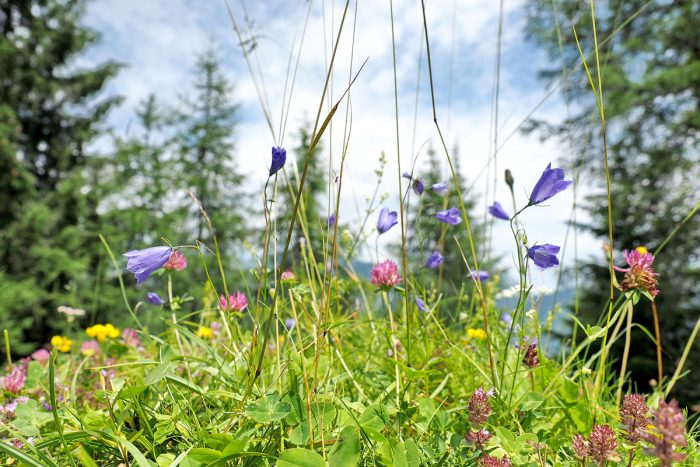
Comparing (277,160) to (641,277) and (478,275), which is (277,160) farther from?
(641,277)

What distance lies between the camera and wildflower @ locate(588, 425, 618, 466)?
0.66m

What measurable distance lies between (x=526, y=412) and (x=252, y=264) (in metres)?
0.73

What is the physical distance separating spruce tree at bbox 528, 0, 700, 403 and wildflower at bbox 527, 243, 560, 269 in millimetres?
6983

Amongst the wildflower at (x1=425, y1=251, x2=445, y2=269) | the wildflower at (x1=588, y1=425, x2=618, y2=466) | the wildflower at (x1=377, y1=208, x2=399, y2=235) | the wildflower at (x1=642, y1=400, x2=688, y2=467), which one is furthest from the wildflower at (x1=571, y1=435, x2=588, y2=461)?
the wildflower at (x1=377, y1=208, x2=399, y2=235)

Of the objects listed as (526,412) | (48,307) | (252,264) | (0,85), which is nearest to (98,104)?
(0,85)

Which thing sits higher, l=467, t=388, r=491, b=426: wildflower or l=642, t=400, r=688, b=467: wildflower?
l=642, t=400, r=688, b=467: wildflower

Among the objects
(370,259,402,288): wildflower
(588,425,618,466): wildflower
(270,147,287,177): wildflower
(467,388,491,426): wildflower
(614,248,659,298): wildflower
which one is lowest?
(588,425,618,466): wildflower

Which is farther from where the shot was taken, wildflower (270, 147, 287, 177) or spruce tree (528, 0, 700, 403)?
spruce tree (528, 0, 700, 403)

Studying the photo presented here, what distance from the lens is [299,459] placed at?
616mm

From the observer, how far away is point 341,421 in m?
0.83

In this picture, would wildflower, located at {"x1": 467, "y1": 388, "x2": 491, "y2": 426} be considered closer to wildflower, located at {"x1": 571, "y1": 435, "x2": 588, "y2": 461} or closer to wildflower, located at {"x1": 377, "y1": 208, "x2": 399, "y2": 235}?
wildflower, located at {"x1": 571, "y1": 435, "x2": 588, "y2": 461}

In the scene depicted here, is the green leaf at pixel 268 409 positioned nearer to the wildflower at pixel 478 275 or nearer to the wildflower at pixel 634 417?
the wildflower at pixel 478 275

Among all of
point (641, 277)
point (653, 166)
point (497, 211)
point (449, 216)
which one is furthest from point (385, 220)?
point (653, 166)

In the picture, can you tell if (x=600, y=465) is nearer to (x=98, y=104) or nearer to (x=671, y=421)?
(x=671, y=421)
